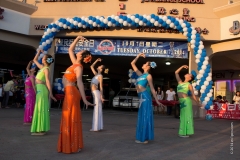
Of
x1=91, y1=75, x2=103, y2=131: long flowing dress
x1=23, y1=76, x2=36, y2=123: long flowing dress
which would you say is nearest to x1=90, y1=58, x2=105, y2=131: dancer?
x1=91, y1=75, x2=103, y2=131: long flowing dress

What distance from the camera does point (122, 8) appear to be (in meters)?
13.5

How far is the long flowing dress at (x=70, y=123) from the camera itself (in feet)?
14.7

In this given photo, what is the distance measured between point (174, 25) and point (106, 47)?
146 inches

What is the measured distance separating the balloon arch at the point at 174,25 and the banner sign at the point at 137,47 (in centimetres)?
110

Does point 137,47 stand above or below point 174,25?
below

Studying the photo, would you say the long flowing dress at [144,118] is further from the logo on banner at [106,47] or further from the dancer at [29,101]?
the logo on banner at [106,47]

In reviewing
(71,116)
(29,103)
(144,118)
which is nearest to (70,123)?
(71,116)

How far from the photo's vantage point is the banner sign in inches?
539

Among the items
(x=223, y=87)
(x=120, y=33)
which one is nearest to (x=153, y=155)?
(x=120, y=33)

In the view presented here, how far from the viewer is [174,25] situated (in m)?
12.4

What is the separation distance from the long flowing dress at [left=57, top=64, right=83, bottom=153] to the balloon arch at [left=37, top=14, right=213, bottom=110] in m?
8.30

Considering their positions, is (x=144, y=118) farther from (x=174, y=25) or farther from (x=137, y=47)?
(x=137, y=47)

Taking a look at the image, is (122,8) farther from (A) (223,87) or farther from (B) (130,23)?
(A) (223,87)

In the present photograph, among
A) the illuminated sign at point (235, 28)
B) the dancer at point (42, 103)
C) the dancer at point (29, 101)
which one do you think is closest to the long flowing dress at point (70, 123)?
the dancer at point (42, 103)
